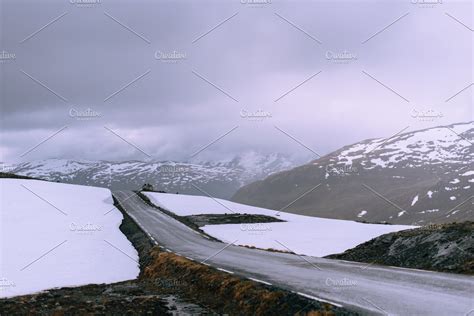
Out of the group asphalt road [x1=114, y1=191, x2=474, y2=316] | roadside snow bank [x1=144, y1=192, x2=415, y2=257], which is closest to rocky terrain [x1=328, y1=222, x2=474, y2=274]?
asphalt road [x1=114, y1=191, x2=474, y2=316]

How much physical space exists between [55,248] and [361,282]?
25.7 m

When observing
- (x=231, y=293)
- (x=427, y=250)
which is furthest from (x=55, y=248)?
(x=427, y=250)

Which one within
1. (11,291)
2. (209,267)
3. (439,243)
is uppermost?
(439,243)

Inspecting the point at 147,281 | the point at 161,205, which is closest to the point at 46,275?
the point at 147,281

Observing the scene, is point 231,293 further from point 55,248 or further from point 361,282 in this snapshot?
point 55,248

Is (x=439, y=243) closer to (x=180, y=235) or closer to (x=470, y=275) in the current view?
(x=470, y=275)

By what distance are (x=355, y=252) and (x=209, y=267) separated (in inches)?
399

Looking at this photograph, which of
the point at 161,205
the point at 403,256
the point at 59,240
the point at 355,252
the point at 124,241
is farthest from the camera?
the point at 161,205

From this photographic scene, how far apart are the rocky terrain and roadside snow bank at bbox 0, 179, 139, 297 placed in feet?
50.8

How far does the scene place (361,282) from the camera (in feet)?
56.0

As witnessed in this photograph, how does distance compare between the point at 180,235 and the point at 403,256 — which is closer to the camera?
the point at 403,256

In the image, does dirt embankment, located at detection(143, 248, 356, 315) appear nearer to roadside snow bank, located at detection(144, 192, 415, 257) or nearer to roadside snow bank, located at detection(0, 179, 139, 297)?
roadside snow bank, located at detection(0, 179, 139, 297)

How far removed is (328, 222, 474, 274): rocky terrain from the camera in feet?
65.0

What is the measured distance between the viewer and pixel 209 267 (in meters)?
23.4
